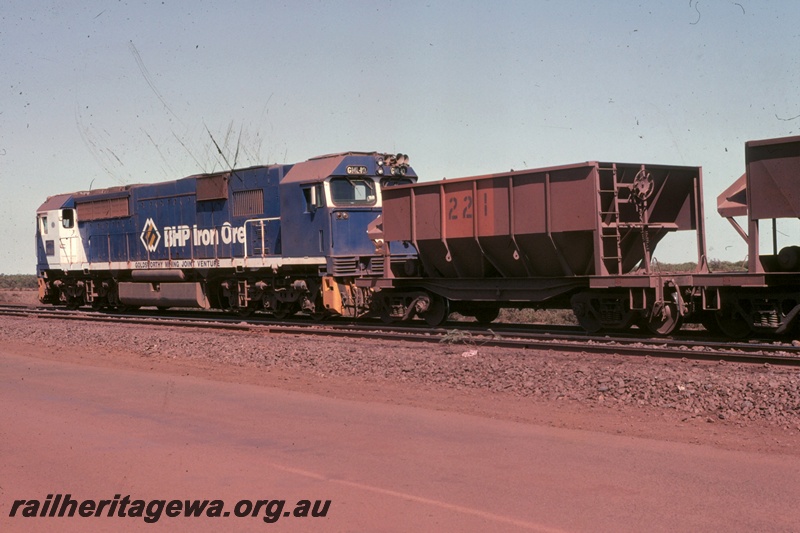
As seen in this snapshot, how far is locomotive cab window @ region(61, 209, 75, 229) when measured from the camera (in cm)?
3044

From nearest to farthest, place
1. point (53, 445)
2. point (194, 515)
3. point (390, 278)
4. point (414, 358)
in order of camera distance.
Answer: point (194, 515), point (53, 445), point (414, 358), point (390, 278)

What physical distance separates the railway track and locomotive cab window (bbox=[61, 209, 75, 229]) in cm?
893

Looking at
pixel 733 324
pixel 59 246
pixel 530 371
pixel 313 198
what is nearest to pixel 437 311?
pixel 313 198

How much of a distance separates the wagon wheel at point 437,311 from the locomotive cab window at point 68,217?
16375 mm

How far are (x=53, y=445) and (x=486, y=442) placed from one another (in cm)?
425

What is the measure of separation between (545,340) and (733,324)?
3.37 meters

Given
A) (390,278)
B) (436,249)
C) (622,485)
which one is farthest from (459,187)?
(622,485)

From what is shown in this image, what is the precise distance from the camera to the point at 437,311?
64.0 feet

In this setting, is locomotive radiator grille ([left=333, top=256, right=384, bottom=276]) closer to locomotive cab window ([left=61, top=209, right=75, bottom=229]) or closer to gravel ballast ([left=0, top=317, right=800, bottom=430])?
gravel ballast ([left=0, top=317, right=800, bottom=430])

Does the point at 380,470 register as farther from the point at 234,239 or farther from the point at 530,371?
the point at 234,239

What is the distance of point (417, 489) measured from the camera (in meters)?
6.83

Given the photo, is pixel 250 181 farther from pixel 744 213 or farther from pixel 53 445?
pixel 53 445

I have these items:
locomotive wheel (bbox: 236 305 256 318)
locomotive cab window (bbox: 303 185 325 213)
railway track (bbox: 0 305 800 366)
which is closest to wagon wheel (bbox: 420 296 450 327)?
railway track (bbox: 0 305 800 366)

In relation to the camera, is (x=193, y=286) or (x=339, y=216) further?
(x=193, y=286)
